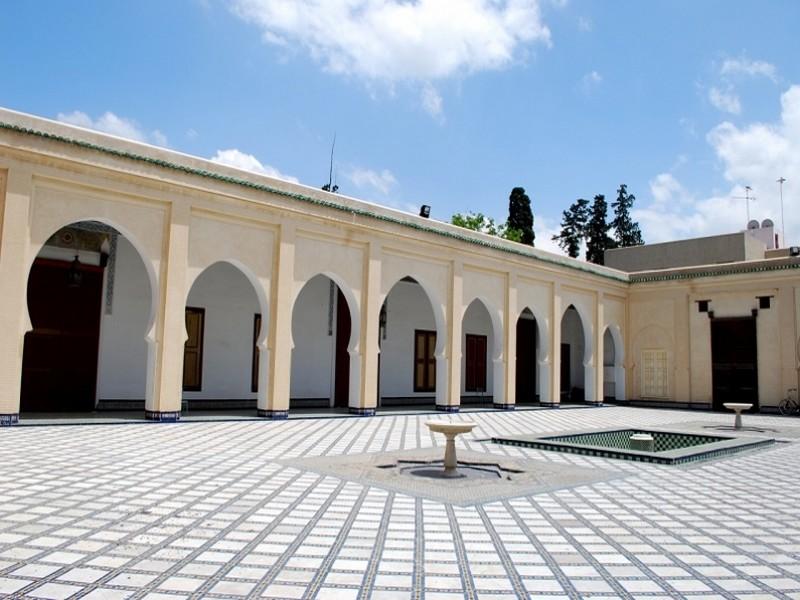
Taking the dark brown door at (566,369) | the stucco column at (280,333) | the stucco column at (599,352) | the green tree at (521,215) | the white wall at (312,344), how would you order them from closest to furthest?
the stucco column at (280,333), the white wall at (312,344), the stucco column at (599,352), the dark brown door at (566,369), the green tree at (521,215)

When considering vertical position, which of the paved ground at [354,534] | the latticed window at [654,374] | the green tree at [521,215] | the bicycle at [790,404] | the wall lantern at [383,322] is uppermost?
the green tree at [521,215]

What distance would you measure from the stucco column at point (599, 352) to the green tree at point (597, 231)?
20013mm

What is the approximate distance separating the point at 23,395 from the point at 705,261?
18.8m

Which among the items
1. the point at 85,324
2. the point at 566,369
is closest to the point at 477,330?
the point at 566,369

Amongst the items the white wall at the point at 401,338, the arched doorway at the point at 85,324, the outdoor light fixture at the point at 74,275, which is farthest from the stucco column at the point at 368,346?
the outdoor light fixture at the point at 74,275

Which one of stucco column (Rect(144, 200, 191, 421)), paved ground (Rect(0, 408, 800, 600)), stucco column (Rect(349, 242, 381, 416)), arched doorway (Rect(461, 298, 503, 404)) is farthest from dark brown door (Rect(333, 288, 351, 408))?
paved ground (Rect(0, 408, 800, 600))

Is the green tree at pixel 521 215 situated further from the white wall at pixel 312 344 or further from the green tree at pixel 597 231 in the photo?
the white wall at pixel 312 344

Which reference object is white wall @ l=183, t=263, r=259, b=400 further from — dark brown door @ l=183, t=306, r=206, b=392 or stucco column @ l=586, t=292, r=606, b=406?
stucco column @ l=586, t=292, r=606, b=406

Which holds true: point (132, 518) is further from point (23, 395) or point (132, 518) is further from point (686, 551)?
point (23, 395)

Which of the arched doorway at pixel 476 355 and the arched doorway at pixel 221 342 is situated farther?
the arched doorway at pixel 476 355

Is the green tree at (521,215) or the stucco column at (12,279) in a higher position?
the green tree at (521,215)

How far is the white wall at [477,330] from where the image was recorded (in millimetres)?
16453

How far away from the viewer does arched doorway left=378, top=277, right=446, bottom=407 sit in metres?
14.8

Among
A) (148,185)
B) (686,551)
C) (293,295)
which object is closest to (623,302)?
(293,295)
